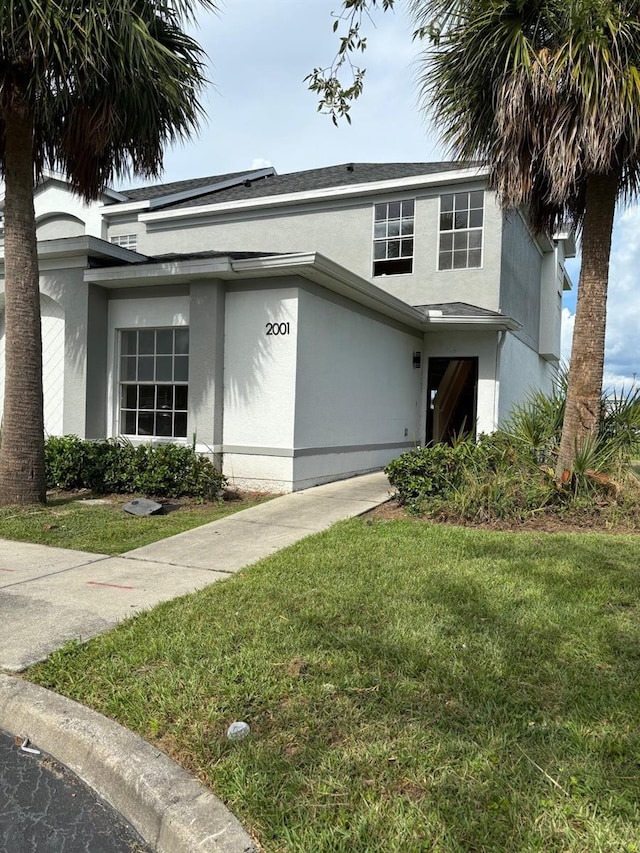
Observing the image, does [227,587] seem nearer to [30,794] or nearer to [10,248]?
[30,794]

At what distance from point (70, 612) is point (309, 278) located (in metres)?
6.73

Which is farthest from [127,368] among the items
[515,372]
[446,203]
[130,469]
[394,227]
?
[515,372]

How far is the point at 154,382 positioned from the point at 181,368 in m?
0.63

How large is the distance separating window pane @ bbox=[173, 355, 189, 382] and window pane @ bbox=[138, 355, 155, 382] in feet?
1.82

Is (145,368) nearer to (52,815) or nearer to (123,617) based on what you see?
(123,617)

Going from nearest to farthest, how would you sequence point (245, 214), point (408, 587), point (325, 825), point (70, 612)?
point (325, 825) < point (70, 612) < point (408, 587) < point (245, 214)

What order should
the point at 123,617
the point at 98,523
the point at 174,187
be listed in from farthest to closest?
the point at 174,187 → the point at 98,523 → the point at 123,617

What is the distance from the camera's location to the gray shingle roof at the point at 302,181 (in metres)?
15.8

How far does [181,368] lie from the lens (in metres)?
10.9

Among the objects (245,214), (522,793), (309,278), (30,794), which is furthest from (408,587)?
(245,214)

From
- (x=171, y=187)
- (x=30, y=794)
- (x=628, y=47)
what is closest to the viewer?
(x=30, y=794)

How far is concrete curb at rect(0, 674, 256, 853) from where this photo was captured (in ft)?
7.94

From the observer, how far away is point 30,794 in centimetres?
284

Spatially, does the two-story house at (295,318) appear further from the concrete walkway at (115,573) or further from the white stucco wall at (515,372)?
the concrete walkway at (115,573)
